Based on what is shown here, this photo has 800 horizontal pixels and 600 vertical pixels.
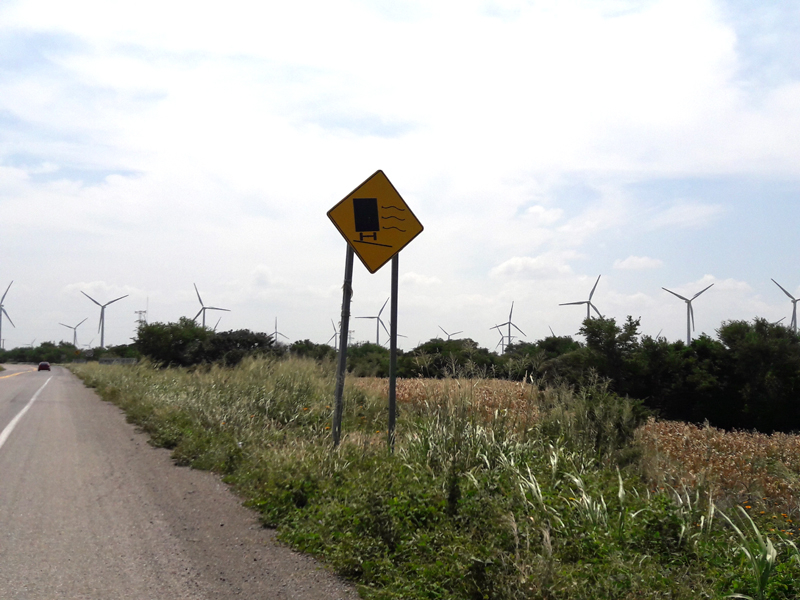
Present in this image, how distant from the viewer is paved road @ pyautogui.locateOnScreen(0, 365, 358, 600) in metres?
4.73

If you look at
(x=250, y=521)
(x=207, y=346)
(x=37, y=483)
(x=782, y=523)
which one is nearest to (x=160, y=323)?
(x=207, y=346)

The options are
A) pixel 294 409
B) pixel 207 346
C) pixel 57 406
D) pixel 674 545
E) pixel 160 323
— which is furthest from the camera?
pixel 160 323

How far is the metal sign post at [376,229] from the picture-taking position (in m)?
8.13

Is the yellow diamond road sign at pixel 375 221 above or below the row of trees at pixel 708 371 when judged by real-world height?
above

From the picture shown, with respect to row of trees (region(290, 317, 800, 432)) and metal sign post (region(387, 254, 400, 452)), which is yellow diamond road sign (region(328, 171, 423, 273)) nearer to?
metal sign post (region(387, 254, 400, 452))

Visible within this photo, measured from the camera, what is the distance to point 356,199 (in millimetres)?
8211

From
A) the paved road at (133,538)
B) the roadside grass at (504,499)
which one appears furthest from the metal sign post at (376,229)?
the paved road at (133,538)

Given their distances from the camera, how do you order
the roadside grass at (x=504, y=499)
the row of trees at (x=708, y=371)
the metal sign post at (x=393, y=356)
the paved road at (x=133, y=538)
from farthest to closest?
1. the row of trees at (x=708, y=371)
2. the metal sign post at (x=393, y=356)
3. the paved road at (x=133, y=538)
4. the roadside grass at (x=504, y=499)

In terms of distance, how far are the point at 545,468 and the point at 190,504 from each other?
3.81 metres

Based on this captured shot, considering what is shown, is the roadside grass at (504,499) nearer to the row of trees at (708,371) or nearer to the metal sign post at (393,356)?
the metal sign post at (393,356)

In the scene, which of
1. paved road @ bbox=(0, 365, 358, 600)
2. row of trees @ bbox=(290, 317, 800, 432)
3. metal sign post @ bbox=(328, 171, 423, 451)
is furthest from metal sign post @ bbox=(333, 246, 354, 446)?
row of trees @ bbox=(290, 317, 800, 432)

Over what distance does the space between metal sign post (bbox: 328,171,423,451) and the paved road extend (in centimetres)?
211

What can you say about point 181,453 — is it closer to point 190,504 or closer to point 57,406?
point 190,504

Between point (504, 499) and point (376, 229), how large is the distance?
3732mm
